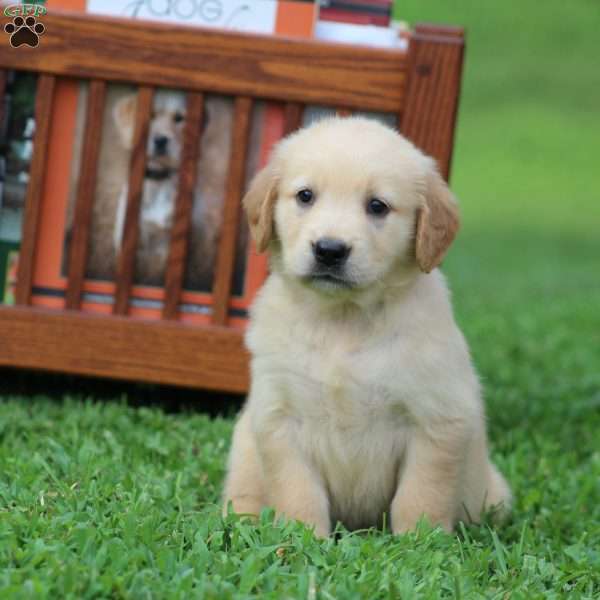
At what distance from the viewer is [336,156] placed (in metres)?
3.28

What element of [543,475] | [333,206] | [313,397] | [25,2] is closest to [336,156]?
[333,206]

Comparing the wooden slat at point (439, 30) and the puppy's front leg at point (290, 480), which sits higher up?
the wooden slat at point (439, 30)

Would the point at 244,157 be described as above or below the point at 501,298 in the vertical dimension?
above

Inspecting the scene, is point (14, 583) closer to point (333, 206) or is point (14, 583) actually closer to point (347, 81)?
point (333, 206)

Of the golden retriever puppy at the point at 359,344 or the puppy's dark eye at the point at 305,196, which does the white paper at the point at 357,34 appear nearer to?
the golden retriever puppy at the point at 359,344

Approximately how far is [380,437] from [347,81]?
1.73m

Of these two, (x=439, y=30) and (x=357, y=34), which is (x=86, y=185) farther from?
(x=439, y=30)

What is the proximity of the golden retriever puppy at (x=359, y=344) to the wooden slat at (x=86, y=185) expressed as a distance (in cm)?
133

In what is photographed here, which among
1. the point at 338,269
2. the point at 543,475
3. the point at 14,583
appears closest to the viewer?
the point at 14,583

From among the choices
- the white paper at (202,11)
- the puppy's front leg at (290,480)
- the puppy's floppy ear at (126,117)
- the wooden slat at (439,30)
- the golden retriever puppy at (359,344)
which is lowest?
the puppy's front leg at (290,480)

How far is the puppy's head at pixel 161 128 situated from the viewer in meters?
4.64

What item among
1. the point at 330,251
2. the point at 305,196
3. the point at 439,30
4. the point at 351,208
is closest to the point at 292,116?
the point at 439,30

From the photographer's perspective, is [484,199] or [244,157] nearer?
[244,157]

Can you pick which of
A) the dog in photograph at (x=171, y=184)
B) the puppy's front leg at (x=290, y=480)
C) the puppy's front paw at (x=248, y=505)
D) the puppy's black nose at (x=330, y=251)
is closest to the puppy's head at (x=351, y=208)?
the puppy's black nose at (x=330, y=251)
